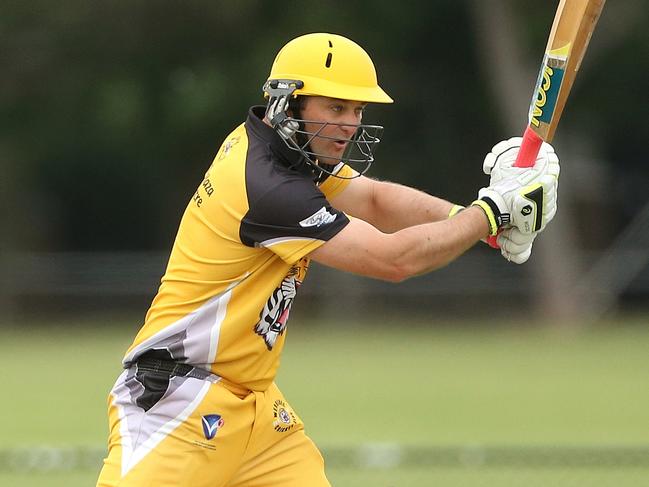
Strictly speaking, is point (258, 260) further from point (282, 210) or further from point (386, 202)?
point (386, 202)

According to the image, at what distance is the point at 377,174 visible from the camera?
72.1ft

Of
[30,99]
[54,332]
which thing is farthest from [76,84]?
[54,332]

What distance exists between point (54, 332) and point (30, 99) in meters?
4.39

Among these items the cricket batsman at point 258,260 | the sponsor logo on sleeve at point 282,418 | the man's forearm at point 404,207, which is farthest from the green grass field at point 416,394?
the cricket batsman at point 258,260

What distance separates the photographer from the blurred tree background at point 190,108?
2189 cm

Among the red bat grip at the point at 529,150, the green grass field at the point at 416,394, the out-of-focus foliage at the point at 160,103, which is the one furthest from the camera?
the out-of-focus foliage at the point at 160,103

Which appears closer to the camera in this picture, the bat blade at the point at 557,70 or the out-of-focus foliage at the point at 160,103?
the bat blade at the point at 557,70

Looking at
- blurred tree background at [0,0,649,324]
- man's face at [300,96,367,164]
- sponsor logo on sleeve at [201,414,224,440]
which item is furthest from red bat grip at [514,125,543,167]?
blurred tree background at [0,0,649,324]

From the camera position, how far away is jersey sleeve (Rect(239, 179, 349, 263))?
4.78 meters

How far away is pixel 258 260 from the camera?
194 inches

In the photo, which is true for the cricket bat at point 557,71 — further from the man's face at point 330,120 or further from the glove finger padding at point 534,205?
the man's face at point 330,120

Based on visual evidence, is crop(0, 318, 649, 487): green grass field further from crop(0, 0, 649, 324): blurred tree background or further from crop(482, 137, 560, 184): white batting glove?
crop(482, 137, 560, 184): white batting glove

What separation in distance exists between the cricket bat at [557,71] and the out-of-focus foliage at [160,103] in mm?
16820

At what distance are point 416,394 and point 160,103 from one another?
35.8ft
